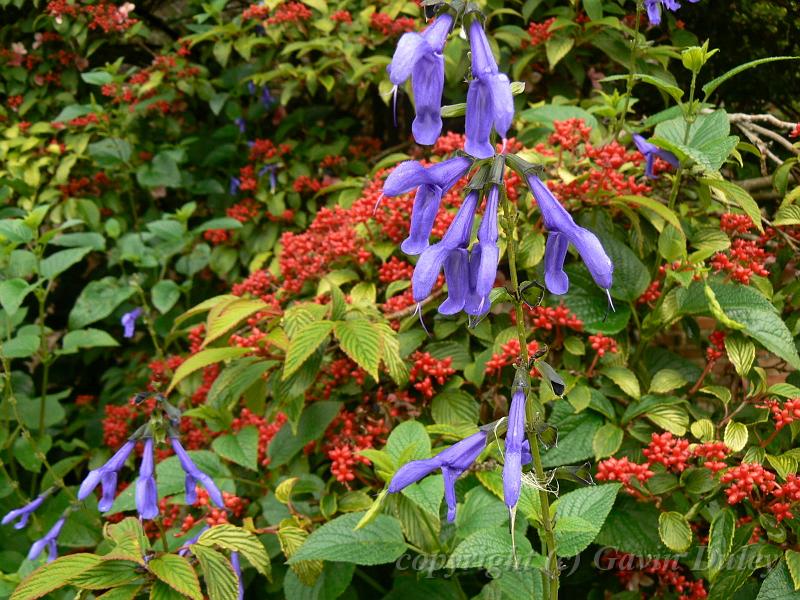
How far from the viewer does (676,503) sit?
161 cm

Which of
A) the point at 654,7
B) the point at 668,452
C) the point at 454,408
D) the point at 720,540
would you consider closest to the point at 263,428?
the point at 454,408

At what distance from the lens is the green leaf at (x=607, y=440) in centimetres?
156

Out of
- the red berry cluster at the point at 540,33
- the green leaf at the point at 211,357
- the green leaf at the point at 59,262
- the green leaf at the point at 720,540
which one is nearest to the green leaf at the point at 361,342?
the green leaf at the point at 211,357

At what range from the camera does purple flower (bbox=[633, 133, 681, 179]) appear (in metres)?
1.85

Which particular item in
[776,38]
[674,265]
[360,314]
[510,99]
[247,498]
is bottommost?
[247,498]

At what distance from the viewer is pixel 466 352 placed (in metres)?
1.88

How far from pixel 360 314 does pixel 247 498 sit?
24.4 inches

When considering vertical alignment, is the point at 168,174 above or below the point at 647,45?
below

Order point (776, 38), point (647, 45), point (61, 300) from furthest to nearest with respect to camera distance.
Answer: point (61, 300)
point (776, 38)
point (647, 45)

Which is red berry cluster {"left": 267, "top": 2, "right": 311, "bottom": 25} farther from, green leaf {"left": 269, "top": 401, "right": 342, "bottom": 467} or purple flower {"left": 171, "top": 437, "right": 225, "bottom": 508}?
purple flower {"left": 171, "top": 437, "right": 225, "bottom": 508}

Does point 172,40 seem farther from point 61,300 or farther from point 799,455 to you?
point 799,455

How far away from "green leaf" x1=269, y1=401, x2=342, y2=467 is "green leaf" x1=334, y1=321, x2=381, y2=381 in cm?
22

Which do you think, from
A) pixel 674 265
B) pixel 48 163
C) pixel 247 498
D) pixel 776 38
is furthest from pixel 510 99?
pixel 48 163

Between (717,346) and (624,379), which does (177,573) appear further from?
(717,346)
